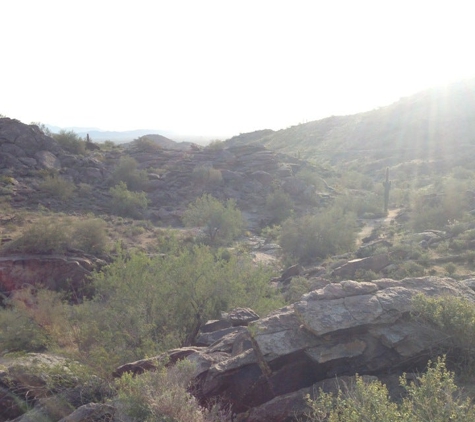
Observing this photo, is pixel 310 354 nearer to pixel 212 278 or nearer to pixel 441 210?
pixel 212 278

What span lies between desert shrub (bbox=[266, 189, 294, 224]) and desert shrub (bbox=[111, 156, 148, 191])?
925cm

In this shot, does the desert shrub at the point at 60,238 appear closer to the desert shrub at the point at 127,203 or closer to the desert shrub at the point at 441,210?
the desert shrub at the point at 127,203

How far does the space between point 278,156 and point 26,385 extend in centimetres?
3518

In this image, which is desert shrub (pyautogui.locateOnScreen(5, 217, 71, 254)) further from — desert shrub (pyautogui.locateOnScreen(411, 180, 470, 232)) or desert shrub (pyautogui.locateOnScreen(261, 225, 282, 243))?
desert shrub (pyautogui.locateOnScreen(411, 180, 470, 232))

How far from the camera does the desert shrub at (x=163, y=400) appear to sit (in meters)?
4.54

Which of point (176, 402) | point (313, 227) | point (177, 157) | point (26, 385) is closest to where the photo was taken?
point (176, 402)

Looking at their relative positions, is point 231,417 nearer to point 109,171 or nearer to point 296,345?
point 296,345

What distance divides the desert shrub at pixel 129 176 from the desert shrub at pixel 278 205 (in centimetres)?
925

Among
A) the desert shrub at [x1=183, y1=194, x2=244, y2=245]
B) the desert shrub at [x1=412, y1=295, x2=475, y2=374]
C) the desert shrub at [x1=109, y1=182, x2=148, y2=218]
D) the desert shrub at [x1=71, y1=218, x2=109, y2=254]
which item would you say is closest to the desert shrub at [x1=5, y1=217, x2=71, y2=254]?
the desert shrub at [x1=71, y1=218, x2=109, y2=254]

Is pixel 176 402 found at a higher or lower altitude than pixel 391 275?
higher

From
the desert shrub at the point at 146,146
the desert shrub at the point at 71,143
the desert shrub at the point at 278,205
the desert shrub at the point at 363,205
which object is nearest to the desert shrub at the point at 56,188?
the desert shrub at the point at 71,143

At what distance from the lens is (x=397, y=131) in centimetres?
6066

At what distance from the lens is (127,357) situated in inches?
281

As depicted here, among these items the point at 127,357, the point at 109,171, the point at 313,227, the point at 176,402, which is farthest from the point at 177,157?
the point at 176,402
